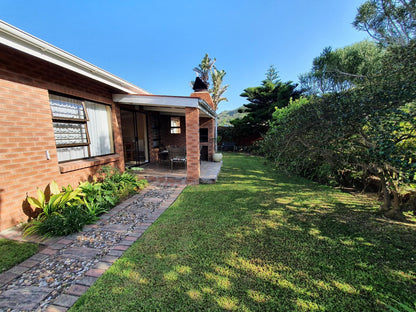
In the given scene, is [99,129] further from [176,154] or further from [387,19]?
[387,19]

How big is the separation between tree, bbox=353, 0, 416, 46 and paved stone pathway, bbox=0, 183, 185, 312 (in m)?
15.3

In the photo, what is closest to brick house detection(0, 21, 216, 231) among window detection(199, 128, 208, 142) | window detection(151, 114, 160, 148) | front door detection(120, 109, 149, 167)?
front door detection(120, 109, 149, 167)

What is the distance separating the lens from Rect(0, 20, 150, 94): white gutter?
248 cm

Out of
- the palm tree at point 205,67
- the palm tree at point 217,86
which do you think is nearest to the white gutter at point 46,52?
the palm tree at point 217,86

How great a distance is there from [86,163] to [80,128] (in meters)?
0.98

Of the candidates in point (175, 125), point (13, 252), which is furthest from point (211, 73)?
point (13, 252)

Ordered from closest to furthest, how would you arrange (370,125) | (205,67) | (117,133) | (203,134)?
(370,125) < (117,133) < (203,134) < (205,67)

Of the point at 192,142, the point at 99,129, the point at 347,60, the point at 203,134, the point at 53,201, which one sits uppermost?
the point at 347,60

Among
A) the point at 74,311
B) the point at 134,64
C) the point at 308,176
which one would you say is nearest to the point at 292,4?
the point at 308,176

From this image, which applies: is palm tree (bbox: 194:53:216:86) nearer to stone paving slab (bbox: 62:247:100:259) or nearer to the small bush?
the small bush

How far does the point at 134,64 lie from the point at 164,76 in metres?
3.74

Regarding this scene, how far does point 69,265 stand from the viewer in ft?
7.37

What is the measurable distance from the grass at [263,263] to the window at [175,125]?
6.90 meters

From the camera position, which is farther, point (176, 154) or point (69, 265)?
point (176, 154)
